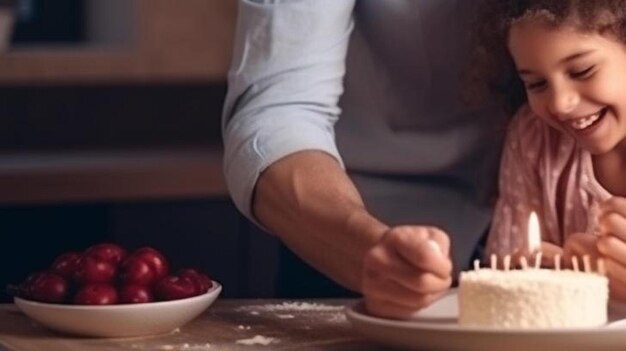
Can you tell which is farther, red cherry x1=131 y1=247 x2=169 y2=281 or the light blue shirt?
the light blue shirt

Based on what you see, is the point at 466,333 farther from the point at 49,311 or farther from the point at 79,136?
the point at 79,136

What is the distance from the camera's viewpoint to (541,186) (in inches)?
82.7

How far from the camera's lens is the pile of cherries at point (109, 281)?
1.68 meters

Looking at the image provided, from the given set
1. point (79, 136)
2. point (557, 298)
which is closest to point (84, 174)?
point (79, 136)

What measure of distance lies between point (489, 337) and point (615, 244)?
34 centimetres

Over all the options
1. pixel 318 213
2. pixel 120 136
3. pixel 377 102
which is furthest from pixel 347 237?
pixel 120 136

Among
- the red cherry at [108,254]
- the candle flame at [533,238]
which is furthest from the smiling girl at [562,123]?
the red cherry at [108,254]

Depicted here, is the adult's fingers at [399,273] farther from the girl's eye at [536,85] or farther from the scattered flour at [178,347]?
the girl's eye at [536,85]

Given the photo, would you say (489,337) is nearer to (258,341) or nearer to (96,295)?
(258,341)

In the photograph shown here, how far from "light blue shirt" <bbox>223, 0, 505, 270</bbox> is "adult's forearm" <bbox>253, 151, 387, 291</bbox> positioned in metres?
0.03

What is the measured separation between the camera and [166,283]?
5.60ft

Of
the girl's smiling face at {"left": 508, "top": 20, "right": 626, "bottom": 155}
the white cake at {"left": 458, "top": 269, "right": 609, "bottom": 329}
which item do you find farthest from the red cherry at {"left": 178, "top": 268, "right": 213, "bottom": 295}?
the girl's smiling face at {"left": 508, "top": 20, "right": 626, "bottom": 155}

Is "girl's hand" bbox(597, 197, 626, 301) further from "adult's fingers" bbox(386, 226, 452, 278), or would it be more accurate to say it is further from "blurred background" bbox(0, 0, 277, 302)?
"blurred background" bbox(0, 0, 277, 302)

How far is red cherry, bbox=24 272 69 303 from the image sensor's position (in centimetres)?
168
